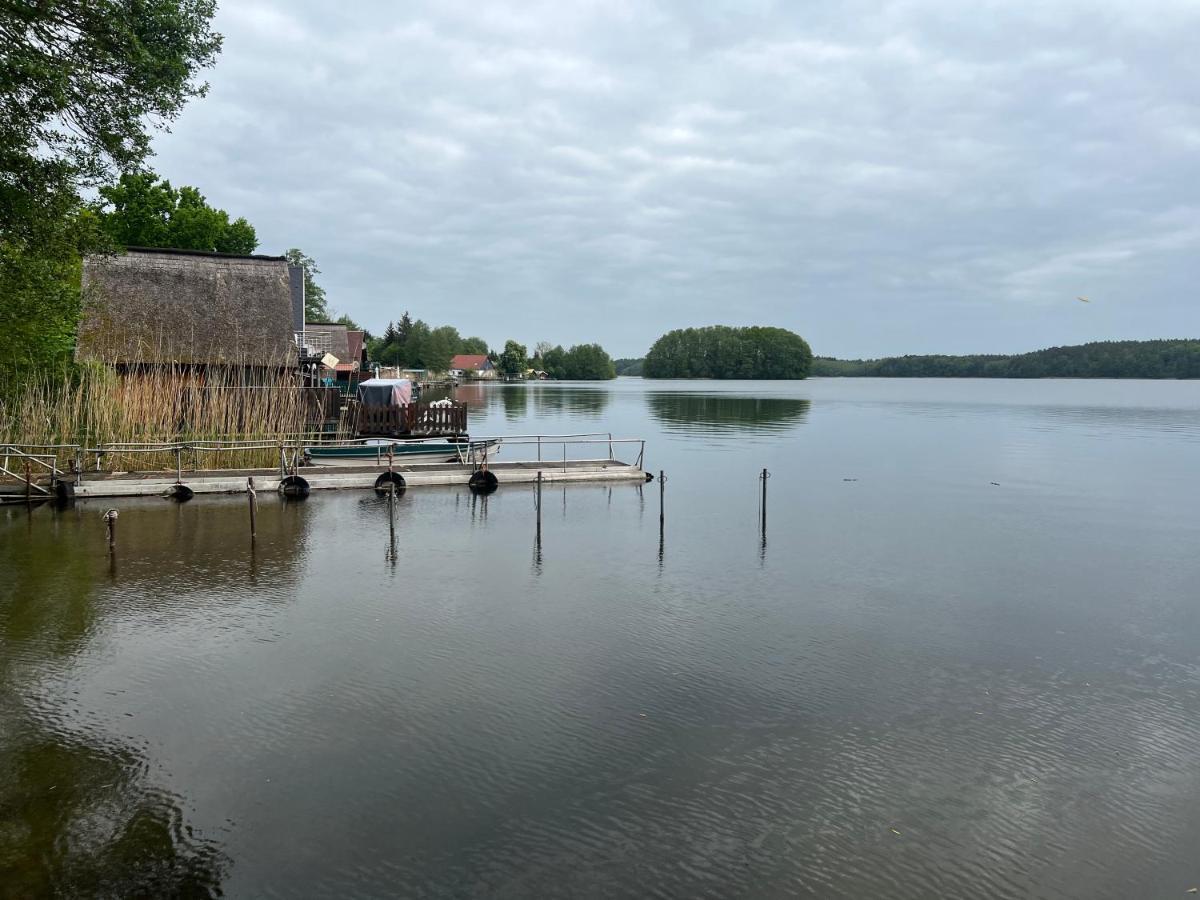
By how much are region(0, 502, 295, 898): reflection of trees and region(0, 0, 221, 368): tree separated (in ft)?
20.0

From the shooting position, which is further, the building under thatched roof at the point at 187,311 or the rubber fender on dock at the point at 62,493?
the building under thatched roof at the point at 187,311

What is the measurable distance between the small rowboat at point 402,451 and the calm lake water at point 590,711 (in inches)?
314

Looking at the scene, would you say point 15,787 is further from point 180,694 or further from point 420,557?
point 420,557

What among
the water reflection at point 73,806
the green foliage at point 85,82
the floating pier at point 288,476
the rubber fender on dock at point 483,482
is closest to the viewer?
the water reflection at point 73,806

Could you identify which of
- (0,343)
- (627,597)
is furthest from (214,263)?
(627,597)

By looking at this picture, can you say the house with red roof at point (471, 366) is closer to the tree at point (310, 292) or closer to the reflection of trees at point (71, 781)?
the tree at point (310, 292)

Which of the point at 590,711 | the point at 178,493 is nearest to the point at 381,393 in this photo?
the point at 178,493

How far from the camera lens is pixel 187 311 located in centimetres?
3362

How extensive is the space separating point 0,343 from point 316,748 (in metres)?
18.8

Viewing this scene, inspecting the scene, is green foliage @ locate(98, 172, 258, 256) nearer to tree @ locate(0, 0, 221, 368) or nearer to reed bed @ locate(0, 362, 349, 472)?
reed bed @ locate(0, 362, 349, 472)

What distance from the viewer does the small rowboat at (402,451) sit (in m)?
30.5

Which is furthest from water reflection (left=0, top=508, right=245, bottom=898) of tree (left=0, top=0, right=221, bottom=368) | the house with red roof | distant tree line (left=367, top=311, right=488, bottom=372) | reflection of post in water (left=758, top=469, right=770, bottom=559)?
the house with red roof

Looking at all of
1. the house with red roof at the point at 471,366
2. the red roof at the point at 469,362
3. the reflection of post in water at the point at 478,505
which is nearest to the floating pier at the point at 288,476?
the reflection of post in water at the point at 478,505

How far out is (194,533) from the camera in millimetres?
20203
